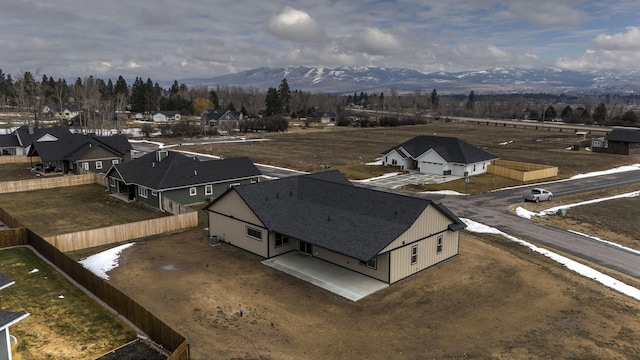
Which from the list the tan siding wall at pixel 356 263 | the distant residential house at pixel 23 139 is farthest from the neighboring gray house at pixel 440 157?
the distant residential house at pixel 23 139

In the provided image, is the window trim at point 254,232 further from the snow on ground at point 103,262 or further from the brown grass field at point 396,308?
the snow on ground at point 103,262

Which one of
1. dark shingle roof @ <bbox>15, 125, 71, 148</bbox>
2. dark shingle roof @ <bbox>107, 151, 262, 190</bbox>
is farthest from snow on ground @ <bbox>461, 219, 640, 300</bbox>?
dark shingle roof @ <bbox>15, 125, 71, 148</bbox>

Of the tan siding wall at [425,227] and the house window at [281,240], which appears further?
the house window at [281,240]

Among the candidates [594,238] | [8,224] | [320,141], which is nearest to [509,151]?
[320,141]

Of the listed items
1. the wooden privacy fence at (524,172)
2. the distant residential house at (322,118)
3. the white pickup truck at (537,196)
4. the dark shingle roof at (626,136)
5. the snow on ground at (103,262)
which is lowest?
the snow on ground at (103,262)

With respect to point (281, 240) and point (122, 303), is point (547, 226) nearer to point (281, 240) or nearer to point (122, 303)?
point (281, 240)

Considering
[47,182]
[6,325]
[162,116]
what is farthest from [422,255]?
[162,116]

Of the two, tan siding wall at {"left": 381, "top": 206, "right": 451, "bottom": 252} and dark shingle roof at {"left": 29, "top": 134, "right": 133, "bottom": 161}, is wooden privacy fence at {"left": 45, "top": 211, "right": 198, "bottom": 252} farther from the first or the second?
dark shingle roof at {"left": 29, "top": 134, "right": 133, "bottom": 161}
